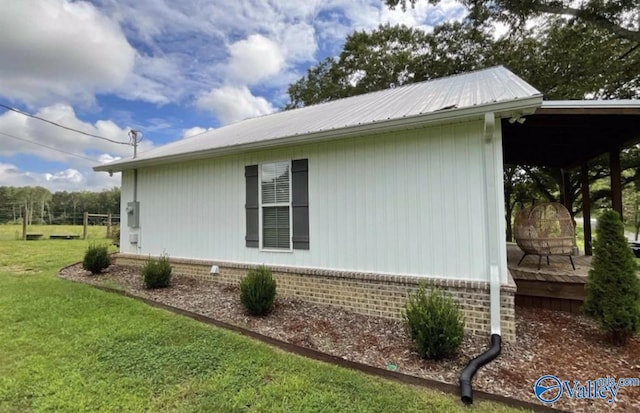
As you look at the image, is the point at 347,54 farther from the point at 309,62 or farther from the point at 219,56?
the point at 219,56

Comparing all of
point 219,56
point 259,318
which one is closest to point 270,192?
point 259,318

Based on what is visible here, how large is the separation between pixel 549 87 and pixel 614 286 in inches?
409

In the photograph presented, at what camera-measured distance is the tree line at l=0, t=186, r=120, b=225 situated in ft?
97.7

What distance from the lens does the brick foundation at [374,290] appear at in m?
3.81

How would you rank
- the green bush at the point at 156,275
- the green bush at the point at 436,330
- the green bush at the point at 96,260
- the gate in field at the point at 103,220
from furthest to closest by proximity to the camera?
1. the gate in field at the point at 103,220
2. the green bush at the point at 96,260
3. the green bush at the point at 156,275
4. the green bush at the point at 436,330

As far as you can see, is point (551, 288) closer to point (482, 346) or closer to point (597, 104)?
point (482, 346)

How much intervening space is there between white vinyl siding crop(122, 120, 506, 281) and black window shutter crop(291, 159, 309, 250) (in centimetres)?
8

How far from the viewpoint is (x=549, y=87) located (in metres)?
11.2

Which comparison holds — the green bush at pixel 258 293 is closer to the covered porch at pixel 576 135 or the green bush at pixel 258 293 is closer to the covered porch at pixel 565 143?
the covered porch at pixel 565 143

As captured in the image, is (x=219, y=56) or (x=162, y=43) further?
(x=219, y=56)

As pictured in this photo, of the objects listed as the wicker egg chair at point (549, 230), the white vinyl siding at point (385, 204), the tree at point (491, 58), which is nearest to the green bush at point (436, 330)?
the white vinyl siding at point (385, 204)

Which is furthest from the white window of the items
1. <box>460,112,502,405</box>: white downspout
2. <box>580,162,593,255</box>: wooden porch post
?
<box>580,162,593,255</box>: wooden porch post

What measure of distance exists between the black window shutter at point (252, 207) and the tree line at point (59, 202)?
27948 mm

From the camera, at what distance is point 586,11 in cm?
960
